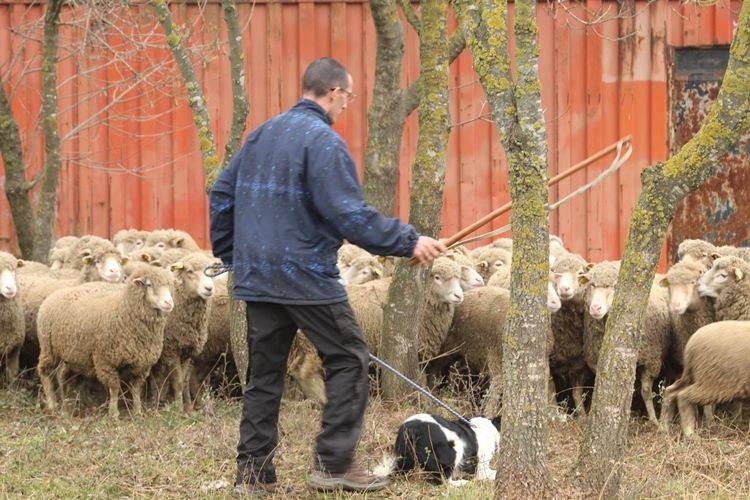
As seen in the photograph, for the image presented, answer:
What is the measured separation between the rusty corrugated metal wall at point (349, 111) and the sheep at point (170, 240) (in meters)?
1.51

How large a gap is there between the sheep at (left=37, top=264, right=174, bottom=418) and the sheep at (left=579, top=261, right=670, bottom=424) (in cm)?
317

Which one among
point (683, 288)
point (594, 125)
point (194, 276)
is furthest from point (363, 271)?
point (594, 125)

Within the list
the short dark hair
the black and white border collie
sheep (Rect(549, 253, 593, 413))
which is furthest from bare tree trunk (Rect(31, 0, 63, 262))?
the black and white border collie

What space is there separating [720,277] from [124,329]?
4496mm

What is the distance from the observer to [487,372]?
31.7ft

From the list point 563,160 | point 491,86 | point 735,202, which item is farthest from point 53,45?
point 735,202

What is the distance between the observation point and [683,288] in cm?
936

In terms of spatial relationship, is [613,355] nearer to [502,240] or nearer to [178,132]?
[502,240]

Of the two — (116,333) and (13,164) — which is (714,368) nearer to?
(116,333)

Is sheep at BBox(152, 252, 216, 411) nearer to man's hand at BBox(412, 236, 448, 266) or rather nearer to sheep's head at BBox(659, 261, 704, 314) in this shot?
sheep's head at BBox(659, 261, 704, 314)

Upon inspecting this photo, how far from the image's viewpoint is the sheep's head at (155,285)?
920 cm

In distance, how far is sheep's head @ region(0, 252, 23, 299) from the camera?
9758 mm

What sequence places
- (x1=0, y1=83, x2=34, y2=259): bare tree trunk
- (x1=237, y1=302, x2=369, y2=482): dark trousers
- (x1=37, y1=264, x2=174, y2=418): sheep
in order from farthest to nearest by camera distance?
(x1=0, y1=83, x2=34, y2=259): bare tree trunk < (x1=37, y1=264, x2=174, y2=418): sheep < (x1=237, y1=302, x2=369, y2=482): dark trousers

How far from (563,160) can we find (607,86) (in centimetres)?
102
